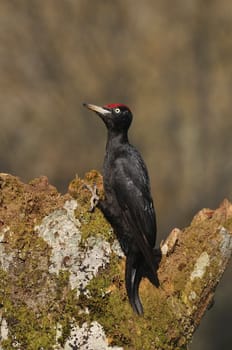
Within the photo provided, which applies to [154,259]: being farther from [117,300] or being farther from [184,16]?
[184,16]

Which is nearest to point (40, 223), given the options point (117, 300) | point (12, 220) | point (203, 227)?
point (12, 220)

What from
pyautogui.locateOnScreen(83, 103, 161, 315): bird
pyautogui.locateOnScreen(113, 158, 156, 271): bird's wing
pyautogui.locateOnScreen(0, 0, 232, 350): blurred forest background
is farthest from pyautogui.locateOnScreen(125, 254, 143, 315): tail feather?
pyautogui.locateOnScreen(0, 0, 232, 350): blurred forest background

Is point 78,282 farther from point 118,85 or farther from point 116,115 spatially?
point 118,85

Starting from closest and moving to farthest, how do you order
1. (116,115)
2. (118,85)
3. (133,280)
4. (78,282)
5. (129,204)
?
(78,282)
(133,280)
(129,204)
(116,115)
(118,85)

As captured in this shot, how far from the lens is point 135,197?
5.92m

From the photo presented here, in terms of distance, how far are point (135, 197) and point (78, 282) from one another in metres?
1.04

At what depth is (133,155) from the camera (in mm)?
6164

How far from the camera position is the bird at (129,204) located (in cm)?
520

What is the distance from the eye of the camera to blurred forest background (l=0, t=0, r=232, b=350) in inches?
600

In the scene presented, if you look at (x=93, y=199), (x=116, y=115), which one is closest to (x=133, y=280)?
(x=93, y=199)

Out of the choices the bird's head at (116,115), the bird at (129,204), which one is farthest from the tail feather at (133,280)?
the bird's head at (116,115)

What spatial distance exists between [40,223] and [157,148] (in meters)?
10.8

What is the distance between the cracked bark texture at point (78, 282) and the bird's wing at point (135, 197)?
16.2 inches

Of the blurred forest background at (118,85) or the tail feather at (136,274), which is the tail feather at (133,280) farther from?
the blurred forest background at (118,85)
